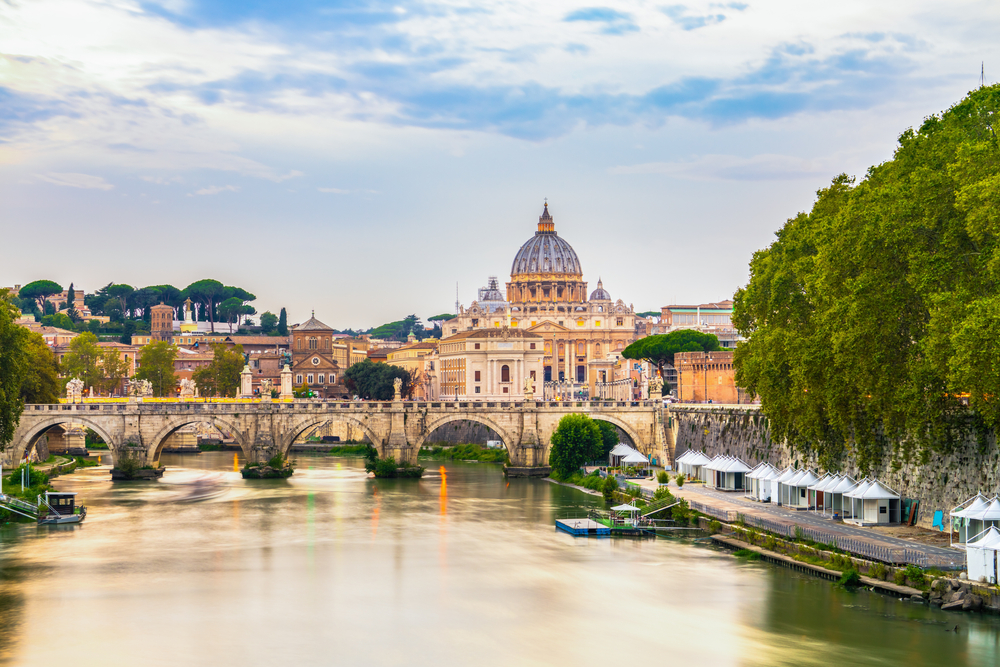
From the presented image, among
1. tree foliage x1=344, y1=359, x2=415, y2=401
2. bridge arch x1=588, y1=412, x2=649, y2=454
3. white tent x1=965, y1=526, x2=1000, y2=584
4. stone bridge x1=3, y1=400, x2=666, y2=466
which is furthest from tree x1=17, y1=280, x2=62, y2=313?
white tent x1=965, y1=526, x2=1000, y2=584

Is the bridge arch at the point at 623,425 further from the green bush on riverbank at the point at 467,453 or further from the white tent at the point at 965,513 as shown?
the white tent at the point at 965,513

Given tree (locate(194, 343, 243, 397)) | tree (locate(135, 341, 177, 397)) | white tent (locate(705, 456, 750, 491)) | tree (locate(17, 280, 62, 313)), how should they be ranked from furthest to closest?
tree (locate(17, 280, 62, 313)) → tree (locate(135, 341, 177, 397)) → tree (locate(194, 343, 243, 397)) → white tent (locate(705, 456, 750, 491))

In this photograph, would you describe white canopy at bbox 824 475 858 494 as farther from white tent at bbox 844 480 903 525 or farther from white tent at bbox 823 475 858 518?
white tent at bbox 844 480 903 525

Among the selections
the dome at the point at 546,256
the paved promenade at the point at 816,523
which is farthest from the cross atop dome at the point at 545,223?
the paved promenade at the point at 816,523

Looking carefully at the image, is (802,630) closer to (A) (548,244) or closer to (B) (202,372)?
(B) (202,372)

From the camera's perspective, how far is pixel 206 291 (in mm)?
187250

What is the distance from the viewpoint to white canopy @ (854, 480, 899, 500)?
118 ft

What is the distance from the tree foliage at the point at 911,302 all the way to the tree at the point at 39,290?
157 m

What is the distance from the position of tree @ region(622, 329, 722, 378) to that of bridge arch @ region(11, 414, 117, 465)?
177 ft

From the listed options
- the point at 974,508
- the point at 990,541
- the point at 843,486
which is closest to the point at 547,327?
the point at 843,486

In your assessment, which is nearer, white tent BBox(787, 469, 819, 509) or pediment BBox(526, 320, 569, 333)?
white tent BBox(787, 469, 819, 509)

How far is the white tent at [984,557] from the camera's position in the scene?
27.5 m

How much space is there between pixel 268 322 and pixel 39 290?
32.5 metres

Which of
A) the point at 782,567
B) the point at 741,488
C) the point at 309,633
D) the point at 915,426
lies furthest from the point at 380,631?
the point at 741,488
